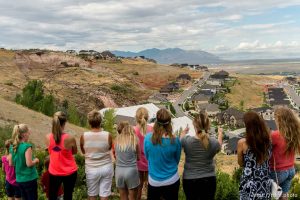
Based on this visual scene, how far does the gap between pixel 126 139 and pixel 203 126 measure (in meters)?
1.43

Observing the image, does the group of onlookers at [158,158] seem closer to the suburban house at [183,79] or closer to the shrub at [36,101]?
the shrub at [36,101]

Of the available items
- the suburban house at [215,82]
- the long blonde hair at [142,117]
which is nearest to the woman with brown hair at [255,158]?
the long blonde hair at [142,117]

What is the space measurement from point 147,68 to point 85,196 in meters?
133

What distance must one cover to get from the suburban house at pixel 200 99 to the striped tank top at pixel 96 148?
87094 millimetres

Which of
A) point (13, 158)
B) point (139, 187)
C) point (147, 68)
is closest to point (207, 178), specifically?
point (139, 187)

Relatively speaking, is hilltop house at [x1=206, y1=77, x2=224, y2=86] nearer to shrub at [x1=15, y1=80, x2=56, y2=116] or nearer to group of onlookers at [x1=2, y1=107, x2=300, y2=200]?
shrub at [x1=15, y1=80, x2=56, y2=116]

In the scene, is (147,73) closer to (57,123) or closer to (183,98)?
(183,98)

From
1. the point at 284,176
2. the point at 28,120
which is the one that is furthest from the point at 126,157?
the point at 28,120

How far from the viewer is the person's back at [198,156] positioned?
631cm

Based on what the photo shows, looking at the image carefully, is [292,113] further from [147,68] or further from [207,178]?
[147,68]

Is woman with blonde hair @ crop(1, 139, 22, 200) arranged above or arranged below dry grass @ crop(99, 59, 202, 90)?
above

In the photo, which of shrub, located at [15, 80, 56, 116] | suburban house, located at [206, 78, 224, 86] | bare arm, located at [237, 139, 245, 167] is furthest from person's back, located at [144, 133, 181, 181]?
suburban house, located at [206, 78, 224, 86]

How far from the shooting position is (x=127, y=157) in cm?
693

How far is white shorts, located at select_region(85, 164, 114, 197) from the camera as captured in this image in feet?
23.1
